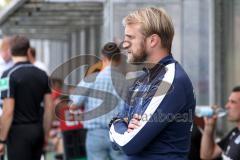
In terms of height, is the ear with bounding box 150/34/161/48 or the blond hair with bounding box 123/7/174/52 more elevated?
the blond hair with bounding box 123/7/174/52

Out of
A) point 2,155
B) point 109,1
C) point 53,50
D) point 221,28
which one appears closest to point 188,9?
point 221,28

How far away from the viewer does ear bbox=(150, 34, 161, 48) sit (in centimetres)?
305

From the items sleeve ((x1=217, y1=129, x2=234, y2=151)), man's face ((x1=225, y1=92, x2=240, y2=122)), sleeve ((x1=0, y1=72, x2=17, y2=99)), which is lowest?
sleeve ((x1=217, y1=129, x2=234, y2=151))

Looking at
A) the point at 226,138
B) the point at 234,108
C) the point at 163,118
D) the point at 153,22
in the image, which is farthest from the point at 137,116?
the point at 226,138

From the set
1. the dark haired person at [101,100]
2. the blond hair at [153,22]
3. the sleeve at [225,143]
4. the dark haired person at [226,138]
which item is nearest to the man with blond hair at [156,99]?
the blond hair at [153,22]

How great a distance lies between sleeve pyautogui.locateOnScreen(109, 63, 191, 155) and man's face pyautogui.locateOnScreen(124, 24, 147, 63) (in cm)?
18

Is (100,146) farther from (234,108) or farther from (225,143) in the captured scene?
(234,108)

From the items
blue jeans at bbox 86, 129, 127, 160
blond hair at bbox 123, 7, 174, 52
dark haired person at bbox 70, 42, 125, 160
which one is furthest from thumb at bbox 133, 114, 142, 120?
blue jeans at bbox 86, 129, 127, 160

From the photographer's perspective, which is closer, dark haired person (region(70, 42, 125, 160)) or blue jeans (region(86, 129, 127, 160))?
dark haired person (region(70, 42, 125, 160))

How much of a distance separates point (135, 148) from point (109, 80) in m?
3.17

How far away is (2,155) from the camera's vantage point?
647cm

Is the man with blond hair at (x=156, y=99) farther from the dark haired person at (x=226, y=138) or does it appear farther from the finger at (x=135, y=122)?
the dark haired person at (x=226, y=138)

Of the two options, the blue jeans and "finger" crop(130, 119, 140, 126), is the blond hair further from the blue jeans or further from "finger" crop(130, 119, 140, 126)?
the blue jeans

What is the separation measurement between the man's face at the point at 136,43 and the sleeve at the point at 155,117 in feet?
0.59
